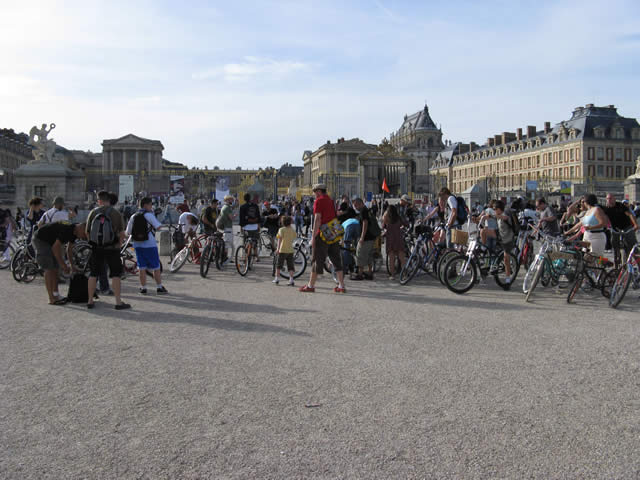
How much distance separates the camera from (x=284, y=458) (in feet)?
10.7

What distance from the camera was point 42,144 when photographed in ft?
92.7

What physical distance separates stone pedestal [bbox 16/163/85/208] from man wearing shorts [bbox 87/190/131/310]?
2239 cm

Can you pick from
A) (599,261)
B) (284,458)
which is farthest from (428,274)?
(284,458)

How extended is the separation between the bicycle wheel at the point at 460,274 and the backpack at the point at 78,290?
216 inches

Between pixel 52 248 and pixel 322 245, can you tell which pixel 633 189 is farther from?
pixel 52 248

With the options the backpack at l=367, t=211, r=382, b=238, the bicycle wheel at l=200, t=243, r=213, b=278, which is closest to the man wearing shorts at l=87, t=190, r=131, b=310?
the bicycle wheel at l=200, t=243, r=213, b=278

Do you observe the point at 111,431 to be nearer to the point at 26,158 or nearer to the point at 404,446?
the point at 404,446

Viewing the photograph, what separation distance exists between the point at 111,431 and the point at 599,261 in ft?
24.3

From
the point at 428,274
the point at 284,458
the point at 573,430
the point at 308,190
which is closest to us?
the point at 284,458

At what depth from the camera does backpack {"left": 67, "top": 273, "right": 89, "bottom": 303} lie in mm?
8062

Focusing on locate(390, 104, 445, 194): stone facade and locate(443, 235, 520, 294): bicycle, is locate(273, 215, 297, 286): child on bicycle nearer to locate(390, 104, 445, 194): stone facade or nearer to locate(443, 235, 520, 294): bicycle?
locate(443, 235, 520, 294): bicycle

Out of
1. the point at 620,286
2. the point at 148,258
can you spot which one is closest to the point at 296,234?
the point at 148,258

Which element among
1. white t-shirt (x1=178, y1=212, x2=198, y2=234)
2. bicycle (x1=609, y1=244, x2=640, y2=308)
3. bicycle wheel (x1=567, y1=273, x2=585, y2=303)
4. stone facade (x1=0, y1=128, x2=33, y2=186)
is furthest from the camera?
stone facade (x1=0, y1=128, x2=33, y2=186)

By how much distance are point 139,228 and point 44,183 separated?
74.4 ft
